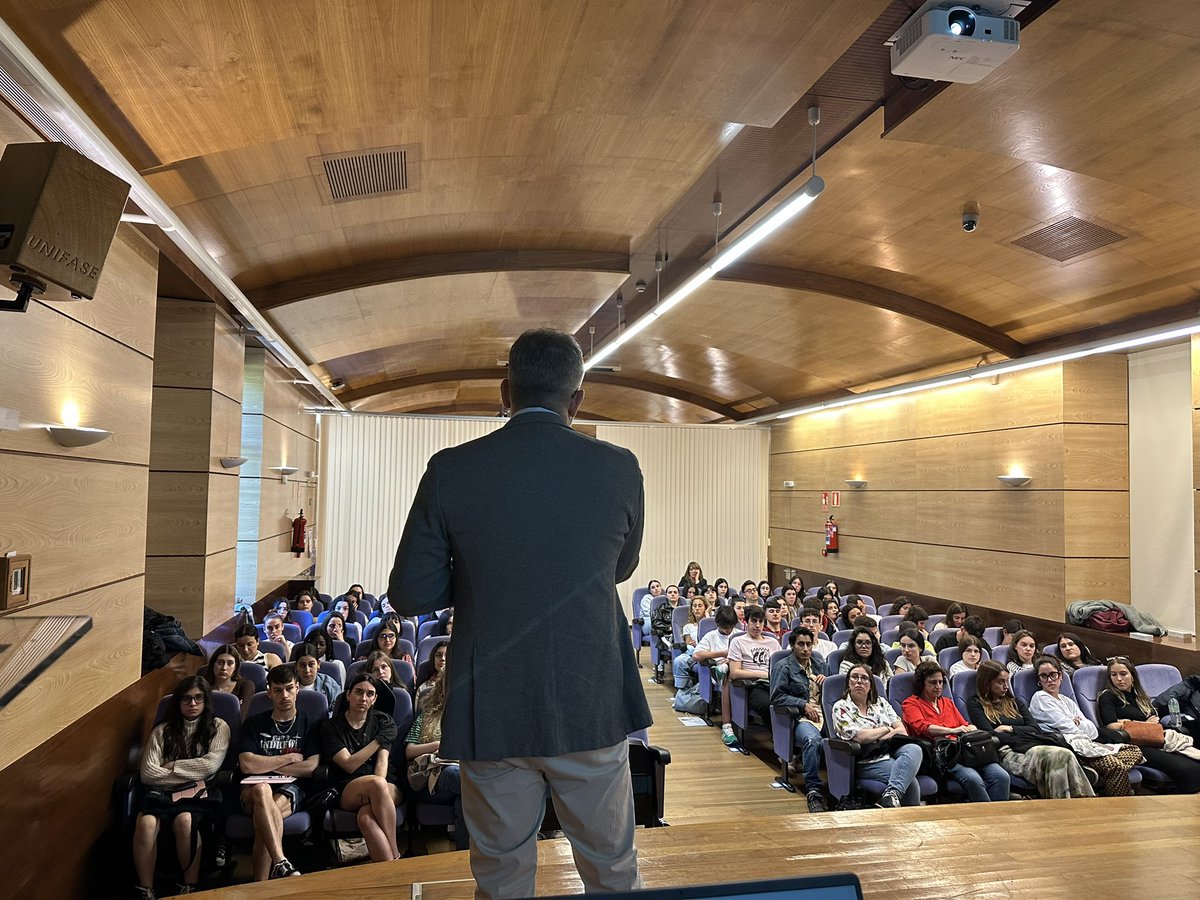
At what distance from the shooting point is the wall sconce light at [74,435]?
3.80 metres

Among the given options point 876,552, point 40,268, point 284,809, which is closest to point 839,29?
point 40,268

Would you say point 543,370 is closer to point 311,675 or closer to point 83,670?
point 83,670

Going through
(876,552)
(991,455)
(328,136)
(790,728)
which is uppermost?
(328,136)

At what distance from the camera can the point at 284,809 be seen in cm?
450

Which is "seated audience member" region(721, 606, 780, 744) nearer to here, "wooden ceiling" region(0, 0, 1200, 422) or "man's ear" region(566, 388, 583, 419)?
"wooden ceiling" region(0, 0, 1200, 422)

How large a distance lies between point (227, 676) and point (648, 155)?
4.61 meters

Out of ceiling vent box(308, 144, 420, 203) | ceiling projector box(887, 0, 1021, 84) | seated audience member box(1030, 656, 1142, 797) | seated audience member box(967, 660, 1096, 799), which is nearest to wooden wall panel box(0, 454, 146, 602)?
ceiling vent box(308, 144, 420, 203)

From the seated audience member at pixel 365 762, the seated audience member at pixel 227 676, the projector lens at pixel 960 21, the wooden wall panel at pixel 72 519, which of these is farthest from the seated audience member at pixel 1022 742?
the wooden wall panel at pixel 72 519

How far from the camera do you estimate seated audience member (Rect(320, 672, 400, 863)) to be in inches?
177

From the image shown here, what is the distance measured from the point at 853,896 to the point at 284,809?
420 centimetres

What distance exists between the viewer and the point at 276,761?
4.62 metres

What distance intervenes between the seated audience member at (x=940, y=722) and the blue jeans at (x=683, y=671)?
10.1ft

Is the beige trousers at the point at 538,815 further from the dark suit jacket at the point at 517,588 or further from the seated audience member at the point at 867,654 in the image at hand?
the seated audience member at the point at 867,654

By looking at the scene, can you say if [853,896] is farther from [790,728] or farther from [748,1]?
[790,728]
